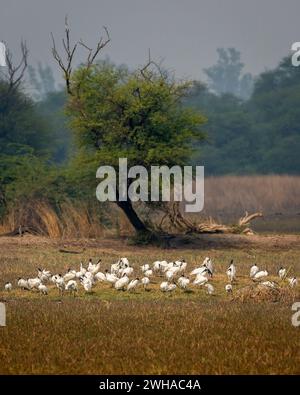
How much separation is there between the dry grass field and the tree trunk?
8.40 m

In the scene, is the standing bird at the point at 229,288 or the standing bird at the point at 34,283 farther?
the standing bird at the point at 34,283

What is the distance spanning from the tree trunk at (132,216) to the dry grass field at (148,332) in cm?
840

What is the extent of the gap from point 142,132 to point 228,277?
34.2ft

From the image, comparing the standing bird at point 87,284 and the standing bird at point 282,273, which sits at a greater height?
the standing bird at point 282,273

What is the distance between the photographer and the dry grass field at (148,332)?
12383 millimetres

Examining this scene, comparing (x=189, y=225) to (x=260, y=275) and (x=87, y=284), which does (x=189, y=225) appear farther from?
(x=87, y=284)

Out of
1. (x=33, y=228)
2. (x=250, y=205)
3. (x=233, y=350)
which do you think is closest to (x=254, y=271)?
(x=233, y=350)

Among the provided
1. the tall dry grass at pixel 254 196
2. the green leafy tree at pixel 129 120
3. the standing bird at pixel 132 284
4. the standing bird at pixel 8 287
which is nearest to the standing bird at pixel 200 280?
the standing bird at pixel 132 284

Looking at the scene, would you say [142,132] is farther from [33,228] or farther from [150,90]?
[33,228]

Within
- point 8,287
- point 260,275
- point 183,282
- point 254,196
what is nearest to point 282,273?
point 260,275

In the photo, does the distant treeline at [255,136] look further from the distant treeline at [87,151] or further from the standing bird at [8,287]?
the standing bird at [8,287]

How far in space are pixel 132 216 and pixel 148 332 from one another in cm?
1709

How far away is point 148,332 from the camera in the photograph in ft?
48.4

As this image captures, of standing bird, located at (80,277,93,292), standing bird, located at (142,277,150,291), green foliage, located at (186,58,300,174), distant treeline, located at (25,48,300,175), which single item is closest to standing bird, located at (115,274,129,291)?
standing bird, located at (142,277,150,291)
